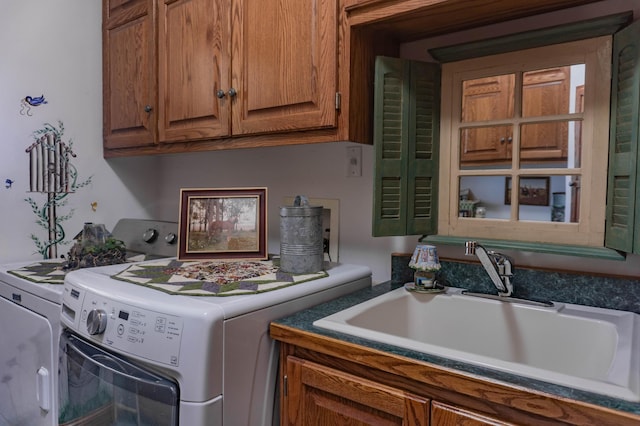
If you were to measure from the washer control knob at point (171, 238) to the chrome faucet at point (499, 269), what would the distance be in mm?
1259

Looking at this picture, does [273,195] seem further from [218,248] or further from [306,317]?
[306,317]

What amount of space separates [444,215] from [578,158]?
425 mm

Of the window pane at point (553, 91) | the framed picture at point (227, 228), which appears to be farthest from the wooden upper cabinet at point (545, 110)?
the framed picture at point (227, 228)

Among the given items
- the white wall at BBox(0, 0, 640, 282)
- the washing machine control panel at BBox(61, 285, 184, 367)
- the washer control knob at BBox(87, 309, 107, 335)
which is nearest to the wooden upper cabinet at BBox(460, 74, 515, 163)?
the white wall at BBox(0, 0, 640, 282)

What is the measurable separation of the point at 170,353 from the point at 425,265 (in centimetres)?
77

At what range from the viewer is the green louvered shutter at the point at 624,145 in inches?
40.1

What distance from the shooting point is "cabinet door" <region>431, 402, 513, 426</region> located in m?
0.76

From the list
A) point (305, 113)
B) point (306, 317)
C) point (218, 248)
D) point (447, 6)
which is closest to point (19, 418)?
point (218, 248)

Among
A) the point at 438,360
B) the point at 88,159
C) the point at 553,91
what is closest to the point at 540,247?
the point at 553,91

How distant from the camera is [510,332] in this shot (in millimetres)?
1204

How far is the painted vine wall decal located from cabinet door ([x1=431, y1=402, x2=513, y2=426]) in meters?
1.88

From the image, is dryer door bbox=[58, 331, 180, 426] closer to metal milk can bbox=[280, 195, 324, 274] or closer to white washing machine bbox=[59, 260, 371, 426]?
white washing machine bbox=[59, 260, 371, 426]

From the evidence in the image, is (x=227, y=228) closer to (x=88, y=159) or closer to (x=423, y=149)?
(x=423, y=149)

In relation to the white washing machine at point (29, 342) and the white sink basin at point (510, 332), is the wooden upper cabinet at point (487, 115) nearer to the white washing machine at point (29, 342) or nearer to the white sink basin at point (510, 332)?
the white sink basin at point (510, 332)
